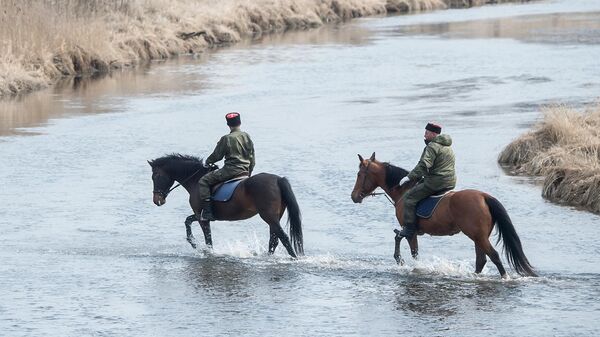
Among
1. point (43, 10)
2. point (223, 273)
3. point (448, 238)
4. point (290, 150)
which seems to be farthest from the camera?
point (43, 10)

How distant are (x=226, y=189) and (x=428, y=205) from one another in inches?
114

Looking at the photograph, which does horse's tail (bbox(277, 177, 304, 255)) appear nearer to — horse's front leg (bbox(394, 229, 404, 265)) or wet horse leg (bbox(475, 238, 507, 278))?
horse's front leg (bbox(394, 229, 404, 265))

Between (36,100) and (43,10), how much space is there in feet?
17.4

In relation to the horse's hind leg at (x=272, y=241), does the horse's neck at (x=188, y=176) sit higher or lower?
higher

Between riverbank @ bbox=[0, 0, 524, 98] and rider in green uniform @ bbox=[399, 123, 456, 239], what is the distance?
2222 centimetres

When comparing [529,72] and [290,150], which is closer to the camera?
[290,150]

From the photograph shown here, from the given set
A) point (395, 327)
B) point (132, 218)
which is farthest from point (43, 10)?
point (395, 327)

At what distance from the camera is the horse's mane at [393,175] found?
14648 millimetres

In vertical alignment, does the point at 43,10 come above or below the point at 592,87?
above

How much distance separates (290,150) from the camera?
988 inches

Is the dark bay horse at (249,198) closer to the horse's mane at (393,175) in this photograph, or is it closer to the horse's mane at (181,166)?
the horse's mane at (181,166)

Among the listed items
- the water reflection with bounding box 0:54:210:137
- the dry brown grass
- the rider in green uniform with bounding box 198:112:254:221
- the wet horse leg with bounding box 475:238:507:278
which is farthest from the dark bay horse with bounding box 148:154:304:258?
the water reflection with bounding box 0:54:210:137

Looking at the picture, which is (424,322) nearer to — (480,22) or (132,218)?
(132,218)

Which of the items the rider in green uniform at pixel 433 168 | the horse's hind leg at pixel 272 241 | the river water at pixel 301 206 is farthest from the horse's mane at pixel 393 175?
the horse's hind leg at pixel 272 241
